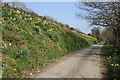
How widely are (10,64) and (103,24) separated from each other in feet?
64.5

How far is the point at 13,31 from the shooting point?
51.3 feet

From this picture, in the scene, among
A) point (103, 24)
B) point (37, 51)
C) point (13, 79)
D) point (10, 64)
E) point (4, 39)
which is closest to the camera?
point (13, 79)

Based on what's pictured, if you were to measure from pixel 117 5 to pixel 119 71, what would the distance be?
1249 centimetres

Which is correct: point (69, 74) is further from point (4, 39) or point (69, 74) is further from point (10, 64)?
point (4, 39)

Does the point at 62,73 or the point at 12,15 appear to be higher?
the point at 12,15

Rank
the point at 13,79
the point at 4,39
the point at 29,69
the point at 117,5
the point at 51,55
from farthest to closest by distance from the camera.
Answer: the point at 117,5
the point at 51,55
the point at 4,39
the point at 29,69
the point at 13,79

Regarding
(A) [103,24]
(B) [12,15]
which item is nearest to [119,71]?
(B) [12,15]

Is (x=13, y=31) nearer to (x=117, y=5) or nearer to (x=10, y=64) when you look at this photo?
(x=10, y=64)

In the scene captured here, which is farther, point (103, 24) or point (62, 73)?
point (103, 24)

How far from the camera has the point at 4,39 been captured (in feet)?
45.7

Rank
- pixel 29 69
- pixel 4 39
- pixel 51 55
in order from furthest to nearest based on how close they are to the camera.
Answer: pixel 51 55 < pixel 4 39 < pixel 29 69

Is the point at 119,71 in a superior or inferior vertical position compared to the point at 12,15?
inferior

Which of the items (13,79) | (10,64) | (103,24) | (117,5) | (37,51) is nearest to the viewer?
(13,79)

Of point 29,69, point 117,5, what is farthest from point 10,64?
point 117,5
